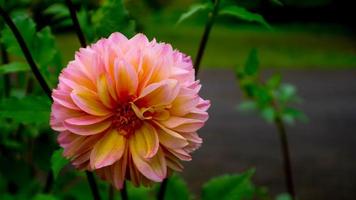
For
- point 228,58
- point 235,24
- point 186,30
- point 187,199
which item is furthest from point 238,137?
point 235,24

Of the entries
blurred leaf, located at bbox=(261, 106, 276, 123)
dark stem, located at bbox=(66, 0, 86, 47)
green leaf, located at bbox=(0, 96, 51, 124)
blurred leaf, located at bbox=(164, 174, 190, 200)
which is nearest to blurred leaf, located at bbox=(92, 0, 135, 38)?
dark stem, located at bbox=(66, 0, 86, 47)

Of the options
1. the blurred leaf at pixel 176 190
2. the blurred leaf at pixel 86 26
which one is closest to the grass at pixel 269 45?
the blurred leaf at pixel 86 26

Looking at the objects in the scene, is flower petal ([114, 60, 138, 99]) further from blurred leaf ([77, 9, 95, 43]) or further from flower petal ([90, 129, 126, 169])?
blurred leaf ([77, 9, 95, 43])

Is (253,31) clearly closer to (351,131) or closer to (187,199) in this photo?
(351,131)

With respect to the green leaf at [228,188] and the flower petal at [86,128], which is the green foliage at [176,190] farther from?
the flower petal at [86,128]

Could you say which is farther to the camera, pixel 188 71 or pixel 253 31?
pixel 253 31

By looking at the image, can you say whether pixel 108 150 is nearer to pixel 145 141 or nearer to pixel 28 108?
pixel 145 141
